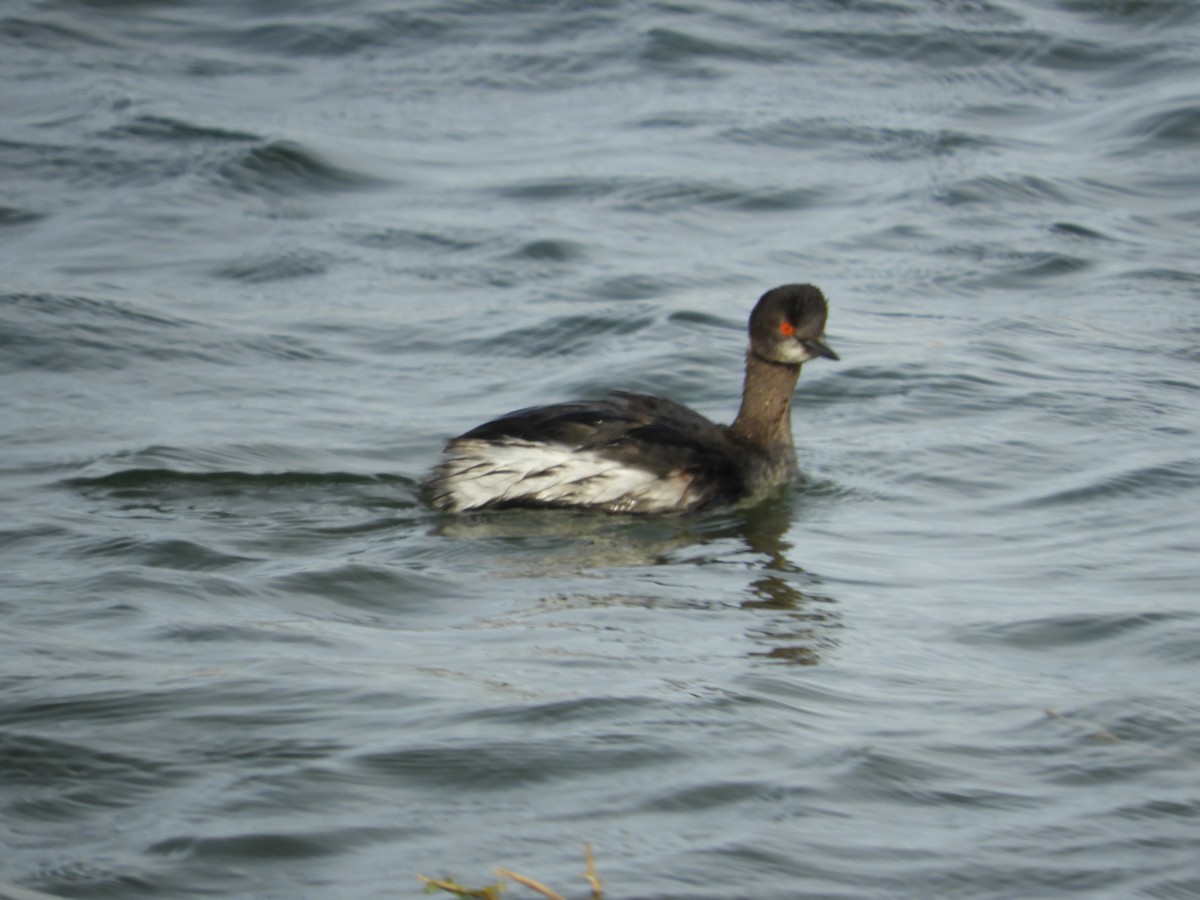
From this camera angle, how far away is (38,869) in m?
4.23

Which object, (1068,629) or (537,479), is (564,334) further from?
(1068,629)

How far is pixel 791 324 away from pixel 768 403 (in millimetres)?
373

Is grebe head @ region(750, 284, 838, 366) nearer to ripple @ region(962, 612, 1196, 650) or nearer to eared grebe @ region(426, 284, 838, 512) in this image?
eared grebe @ region(426, 284, 838, 512)

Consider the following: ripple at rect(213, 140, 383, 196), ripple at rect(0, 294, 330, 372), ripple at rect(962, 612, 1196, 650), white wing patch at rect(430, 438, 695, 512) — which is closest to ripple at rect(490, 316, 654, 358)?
ripple at rect(0, 294, 330, 372)

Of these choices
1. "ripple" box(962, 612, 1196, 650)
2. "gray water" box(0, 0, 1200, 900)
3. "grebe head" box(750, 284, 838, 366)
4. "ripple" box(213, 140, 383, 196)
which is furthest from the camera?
"ripple" box(213, 140, 383, 196)

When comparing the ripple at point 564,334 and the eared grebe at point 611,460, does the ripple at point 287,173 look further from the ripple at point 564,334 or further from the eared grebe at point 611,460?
the eared grebe at point 611,460

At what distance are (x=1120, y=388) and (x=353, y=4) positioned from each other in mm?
10228

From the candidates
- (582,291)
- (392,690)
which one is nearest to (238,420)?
(582,291)

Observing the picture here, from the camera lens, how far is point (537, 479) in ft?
26.1

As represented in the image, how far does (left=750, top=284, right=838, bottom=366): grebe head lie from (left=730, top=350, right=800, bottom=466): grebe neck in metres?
0.05

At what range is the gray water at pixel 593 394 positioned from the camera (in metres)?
4.68

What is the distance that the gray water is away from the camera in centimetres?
468

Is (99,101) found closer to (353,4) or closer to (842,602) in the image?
(353,4)

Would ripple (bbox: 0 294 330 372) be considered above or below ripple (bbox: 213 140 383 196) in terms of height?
below
